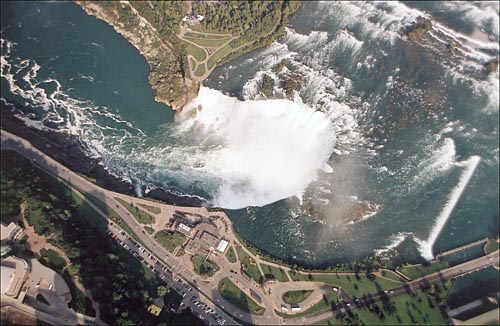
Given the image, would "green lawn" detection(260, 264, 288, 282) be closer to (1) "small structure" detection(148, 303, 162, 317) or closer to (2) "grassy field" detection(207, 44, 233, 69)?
(1) "small structure" detection(148, 303, 162, 317)

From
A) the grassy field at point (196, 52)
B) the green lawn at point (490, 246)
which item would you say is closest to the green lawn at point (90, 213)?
the grassy field at point (196, 52)

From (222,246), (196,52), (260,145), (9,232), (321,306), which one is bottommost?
(9,232)

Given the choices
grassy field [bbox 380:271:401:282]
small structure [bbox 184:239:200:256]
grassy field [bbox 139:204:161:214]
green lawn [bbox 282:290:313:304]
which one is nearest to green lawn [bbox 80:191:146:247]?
grassy field [bbox 139:204:161:214]

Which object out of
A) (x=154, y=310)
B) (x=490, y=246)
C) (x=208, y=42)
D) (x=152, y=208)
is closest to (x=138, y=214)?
(x=152, y=208)

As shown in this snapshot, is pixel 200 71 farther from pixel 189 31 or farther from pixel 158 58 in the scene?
pixel 189 31

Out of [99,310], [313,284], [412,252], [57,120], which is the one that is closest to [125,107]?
[57,120]

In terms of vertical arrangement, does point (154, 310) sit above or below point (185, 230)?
below

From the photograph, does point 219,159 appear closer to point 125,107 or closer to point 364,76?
point 125,107
